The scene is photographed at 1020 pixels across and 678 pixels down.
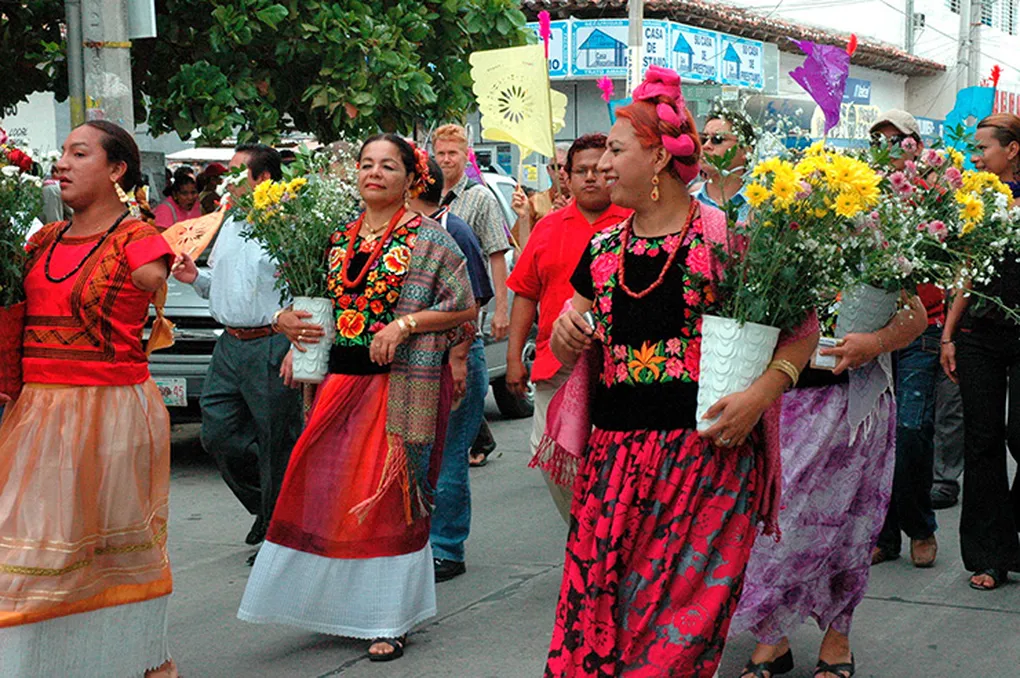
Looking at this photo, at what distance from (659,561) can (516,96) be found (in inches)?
233

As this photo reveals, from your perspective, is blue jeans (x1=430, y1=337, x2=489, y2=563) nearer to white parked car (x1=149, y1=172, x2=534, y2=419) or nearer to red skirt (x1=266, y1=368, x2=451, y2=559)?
red skirt (x1=266, y1=368, x2=451, y2=559)

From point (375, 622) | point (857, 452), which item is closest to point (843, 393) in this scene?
point (857, 452)

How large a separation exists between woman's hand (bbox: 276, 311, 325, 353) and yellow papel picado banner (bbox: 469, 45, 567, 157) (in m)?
3.94

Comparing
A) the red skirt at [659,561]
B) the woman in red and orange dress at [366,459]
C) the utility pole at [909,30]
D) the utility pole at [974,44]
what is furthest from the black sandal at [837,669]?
the utility pole at [909,30]

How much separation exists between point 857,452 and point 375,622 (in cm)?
194

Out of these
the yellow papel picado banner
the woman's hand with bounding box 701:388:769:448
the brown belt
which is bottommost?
the brown belt

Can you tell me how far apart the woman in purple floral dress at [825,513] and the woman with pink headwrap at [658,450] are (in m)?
1.04

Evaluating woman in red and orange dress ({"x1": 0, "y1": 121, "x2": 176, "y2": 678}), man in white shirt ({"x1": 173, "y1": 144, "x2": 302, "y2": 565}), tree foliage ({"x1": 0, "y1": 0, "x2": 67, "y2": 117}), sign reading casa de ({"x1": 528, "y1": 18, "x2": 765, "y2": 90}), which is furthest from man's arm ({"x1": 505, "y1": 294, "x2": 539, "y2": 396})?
sign reading casa de ({"x1": 528, "y1": 18, "x2": 765, "y2": 90})

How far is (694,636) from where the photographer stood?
3.85m

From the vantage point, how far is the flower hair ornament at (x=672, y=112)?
4012 mm

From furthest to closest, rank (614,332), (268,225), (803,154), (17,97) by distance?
(17,97) < (268,225) < (803,154) < (614,332)

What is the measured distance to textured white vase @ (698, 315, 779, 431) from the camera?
12.6 ft

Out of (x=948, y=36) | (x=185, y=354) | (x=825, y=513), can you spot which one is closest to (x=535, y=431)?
(x=825, y=513)

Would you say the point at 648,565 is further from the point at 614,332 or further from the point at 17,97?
the point at 17,97
